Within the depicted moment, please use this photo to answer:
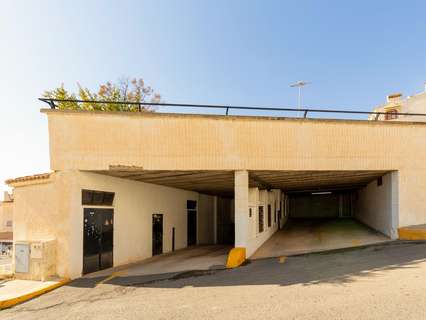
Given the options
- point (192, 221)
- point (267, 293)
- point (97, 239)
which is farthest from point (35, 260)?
A: point (192, 221)

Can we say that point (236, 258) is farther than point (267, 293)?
Yes

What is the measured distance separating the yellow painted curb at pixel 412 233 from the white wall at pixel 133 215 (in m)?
11.0

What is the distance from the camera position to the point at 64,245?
36.1 feet

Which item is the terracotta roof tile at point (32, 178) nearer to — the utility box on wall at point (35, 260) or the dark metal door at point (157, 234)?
the utility box on wall at point (35, 260)

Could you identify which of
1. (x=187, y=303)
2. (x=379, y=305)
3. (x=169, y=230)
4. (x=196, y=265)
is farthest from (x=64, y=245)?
(x=379, y=305)

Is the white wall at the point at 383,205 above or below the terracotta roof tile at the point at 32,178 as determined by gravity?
below

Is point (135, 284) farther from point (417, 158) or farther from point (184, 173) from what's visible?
point (417, 158)

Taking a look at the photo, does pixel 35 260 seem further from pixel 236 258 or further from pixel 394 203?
pixel 394 203

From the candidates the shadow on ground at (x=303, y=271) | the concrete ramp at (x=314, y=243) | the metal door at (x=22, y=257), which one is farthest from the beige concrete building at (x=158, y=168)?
the shadow on ground at (x=303, y=271)

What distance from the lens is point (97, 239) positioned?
39.6 ft

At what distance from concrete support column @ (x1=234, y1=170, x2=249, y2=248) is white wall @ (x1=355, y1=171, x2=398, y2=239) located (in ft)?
21.3

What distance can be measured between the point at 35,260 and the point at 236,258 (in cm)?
683

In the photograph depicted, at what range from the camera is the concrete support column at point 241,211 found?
12234 mm

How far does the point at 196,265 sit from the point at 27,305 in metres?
5.75
